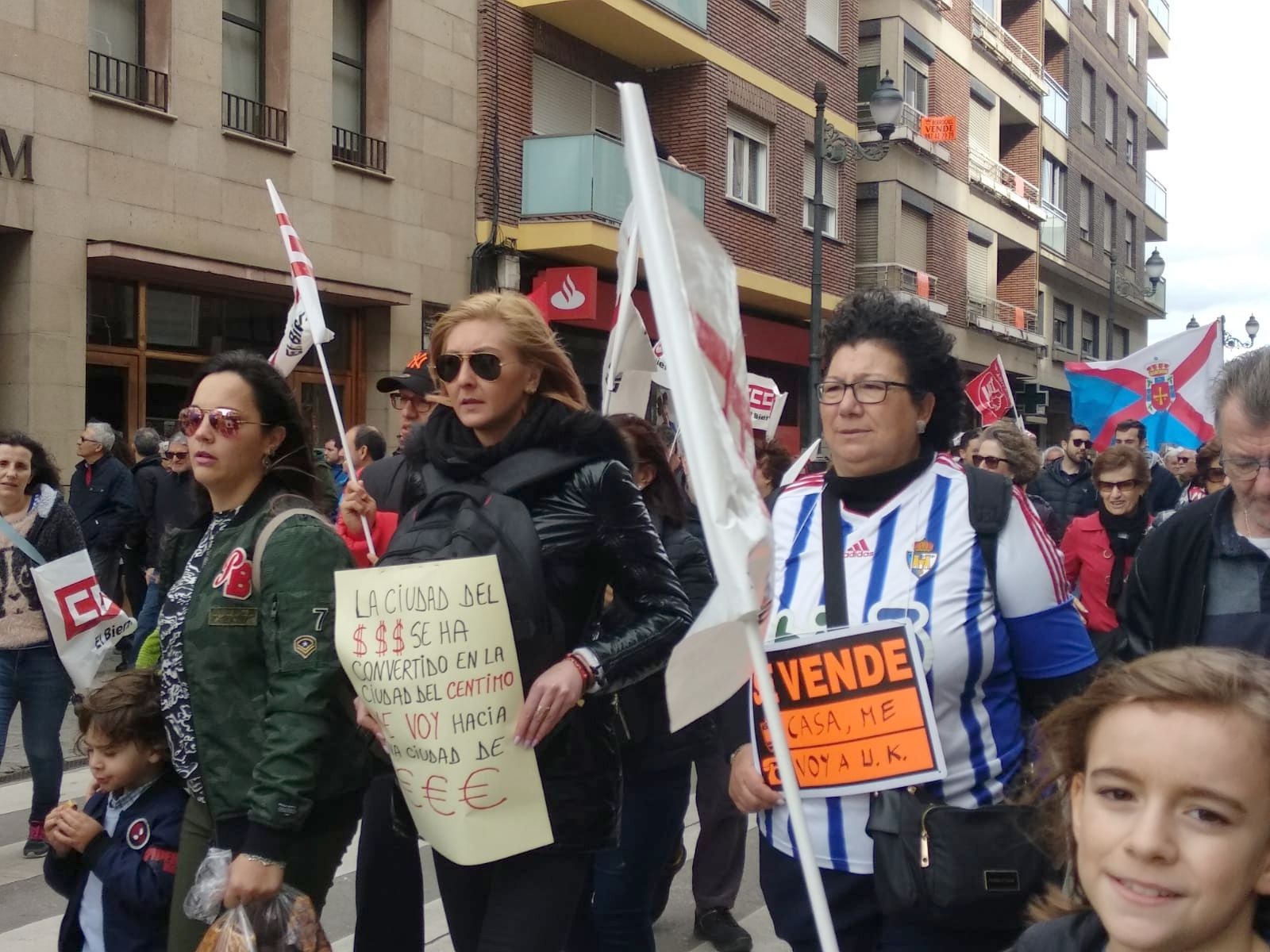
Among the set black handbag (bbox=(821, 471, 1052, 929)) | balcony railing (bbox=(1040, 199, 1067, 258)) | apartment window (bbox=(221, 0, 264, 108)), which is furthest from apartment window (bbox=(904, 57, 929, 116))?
black handbag (bbox=(821, 471, 1052, 929))

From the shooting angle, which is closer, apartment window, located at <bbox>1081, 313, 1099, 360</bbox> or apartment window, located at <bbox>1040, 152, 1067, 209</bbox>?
A: apartment window, located at <bbox>1040, 152, 1067, 209</bbox>

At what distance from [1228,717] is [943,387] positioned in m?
1.28

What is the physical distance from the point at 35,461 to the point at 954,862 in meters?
5.09

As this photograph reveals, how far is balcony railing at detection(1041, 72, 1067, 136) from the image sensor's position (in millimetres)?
34438

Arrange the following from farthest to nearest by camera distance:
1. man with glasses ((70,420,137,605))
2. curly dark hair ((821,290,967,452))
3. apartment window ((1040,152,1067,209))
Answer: apartment window ((1040,152,1067,209)), man with glasses ((70,420,137,605)), curly dark hair ((821,290,967,452))

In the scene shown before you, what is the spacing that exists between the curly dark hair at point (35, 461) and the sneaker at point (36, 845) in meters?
1.48

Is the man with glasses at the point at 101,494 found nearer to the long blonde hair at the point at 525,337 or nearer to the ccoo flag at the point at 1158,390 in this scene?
the ccoo flag at the point at 1158,390

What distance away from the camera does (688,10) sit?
18.2 m

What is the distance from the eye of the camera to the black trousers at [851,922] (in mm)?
2617

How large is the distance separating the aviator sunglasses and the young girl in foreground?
2.09m

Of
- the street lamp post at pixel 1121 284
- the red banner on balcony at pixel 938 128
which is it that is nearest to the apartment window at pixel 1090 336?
the street lamp post at pixel 1121 284

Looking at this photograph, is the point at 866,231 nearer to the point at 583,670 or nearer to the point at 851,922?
the point at 583,670

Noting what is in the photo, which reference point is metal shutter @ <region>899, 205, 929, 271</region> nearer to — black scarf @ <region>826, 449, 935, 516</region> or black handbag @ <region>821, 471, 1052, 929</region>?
black scarf @ <region>826, 449, 935, 516</region>

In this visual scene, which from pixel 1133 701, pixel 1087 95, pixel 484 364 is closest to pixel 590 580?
pixel 484 364
